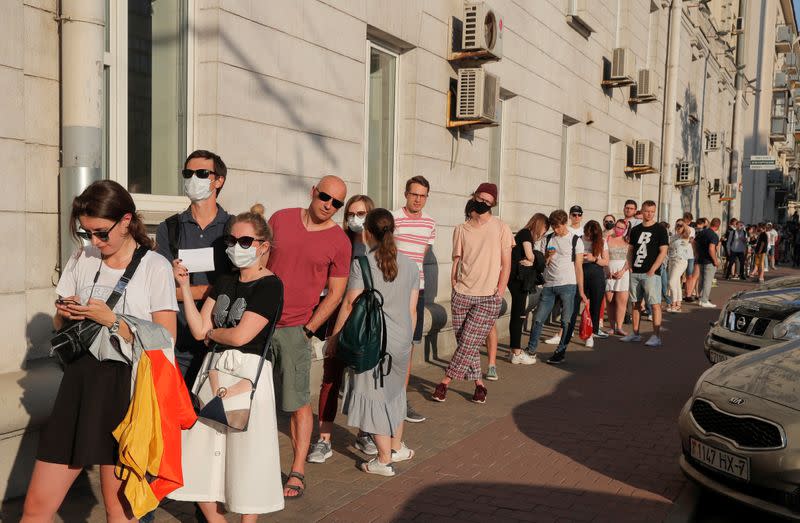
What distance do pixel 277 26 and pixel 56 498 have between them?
5097mm

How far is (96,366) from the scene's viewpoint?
11.1 feet

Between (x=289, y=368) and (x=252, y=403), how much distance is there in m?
0.89

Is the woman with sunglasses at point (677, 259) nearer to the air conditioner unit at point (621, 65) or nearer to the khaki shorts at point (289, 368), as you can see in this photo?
the air conditioner unit at point (621, 65)

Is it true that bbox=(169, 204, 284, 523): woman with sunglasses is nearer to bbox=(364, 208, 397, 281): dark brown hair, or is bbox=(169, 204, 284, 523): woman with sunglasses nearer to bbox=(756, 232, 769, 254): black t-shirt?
bbox=(364, 208, 397, 281): dark brown hair

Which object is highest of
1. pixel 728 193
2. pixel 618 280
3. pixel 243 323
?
pixel 728 193

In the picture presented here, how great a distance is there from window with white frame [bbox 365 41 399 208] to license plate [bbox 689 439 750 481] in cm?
551

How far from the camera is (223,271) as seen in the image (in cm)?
422

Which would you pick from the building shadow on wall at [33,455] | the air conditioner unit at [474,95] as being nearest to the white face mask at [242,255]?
the building shadow on wall at [33,455]

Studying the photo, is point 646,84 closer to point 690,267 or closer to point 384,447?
point 690,267

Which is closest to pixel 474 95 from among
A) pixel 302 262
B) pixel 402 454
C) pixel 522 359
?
pixel 522 359

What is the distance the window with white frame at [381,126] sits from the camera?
9.58 meters

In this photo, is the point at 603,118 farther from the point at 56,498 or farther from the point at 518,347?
the point at 56,498

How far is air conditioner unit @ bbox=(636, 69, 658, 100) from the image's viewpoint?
65.7 ft

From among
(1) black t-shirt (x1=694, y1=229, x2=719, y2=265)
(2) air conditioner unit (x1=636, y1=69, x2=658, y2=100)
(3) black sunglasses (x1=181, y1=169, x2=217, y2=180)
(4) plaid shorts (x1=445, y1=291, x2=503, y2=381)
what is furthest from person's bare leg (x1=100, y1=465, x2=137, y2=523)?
(2) air conditioner unit (x1=636, y1=69, x2=658, y2=100)
